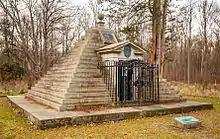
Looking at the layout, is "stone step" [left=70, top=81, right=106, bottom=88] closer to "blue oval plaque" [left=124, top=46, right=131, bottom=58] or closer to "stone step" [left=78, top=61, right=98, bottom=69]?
"stone step" [left=78, top=61, right=98, bottom=69]

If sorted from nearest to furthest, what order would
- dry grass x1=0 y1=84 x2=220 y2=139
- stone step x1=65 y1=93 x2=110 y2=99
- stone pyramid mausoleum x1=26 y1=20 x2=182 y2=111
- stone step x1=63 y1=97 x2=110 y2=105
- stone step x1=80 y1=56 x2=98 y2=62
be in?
dry grass x1=0 y1=84 x2=220 y2=139 < stone step x1=63 y1=97 x2=110 y2=105 < stone step x1=65 y1=93 x2=110 y2=99 < stone pyramid mausoleum x1=26 y1=20 x2=182 y2=111 < stone step x1=80 y1=56 x2=98 y2=62

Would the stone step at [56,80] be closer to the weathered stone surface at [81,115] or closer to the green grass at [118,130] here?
the weathered stone surface at [81,115]

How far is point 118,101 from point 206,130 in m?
3.68

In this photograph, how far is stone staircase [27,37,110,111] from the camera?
28.2 feet

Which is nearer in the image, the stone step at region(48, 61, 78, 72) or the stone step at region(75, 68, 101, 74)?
the stone step at region(75, 68, 101, 74)

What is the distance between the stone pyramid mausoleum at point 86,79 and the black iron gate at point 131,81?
0.28 metres

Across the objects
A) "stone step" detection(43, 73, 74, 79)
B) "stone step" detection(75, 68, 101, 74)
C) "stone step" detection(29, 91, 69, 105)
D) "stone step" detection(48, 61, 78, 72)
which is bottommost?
"stone step" detection(29, 91, 69, 105)

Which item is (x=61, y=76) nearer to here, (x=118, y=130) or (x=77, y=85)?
(x=77, y=85)

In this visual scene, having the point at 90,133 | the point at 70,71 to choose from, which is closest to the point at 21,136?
the point at 90,133

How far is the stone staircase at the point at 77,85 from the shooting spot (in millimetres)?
8609

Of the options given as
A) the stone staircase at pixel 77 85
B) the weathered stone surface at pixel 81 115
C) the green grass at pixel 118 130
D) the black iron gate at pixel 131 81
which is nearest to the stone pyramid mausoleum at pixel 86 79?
the stone staircase at pixel 77 85

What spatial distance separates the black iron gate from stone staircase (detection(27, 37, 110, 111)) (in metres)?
0.36

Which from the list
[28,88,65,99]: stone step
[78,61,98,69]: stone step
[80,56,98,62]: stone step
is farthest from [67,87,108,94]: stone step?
[80,56,98,62]: stone step

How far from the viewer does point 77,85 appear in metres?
8.96
